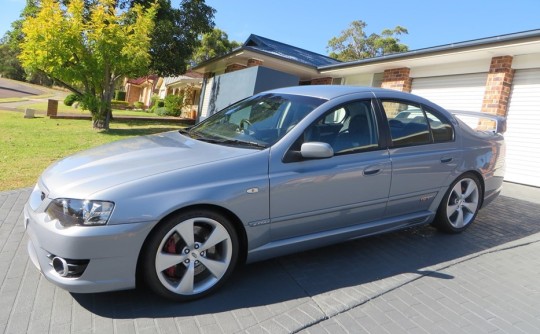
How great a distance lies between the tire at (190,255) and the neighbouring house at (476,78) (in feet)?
23.6

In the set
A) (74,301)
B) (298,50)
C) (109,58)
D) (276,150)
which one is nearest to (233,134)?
(276,150)

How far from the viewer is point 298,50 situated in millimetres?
17484

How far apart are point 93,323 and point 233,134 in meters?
1.82

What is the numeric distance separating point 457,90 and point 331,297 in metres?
8.52

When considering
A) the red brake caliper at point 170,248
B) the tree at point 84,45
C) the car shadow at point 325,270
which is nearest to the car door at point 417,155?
the car shadow at point 325,270

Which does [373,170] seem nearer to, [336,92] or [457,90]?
[336,92]

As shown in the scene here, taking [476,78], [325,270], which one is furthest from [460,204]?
[476,78]

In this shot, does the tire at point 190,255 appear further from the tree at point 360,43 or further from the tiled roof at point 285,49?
the tree at point 360,43

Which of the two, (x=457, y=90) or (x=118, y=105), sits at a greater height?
(x=457, y=90)

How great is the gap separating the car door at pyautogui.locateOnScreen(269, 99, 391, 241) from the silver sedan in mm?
11

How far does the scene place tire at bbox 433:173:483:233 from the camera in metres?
4.40

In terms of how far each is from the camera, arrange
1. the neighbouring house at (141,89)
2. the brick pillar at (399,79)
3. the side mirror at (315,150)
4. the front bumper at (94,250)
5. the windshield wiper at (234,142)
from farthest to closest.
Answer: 1. the neighbouring house at (141,89)
2. the brick pillar at (399,79)
3. the windshield wiper at (234,142)
4. the side mirror at (315,150)
5. the front bumper at (94,250)

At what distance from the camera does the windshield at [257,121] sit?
340 cm

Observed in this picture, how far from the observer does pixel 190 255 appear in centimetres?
283
